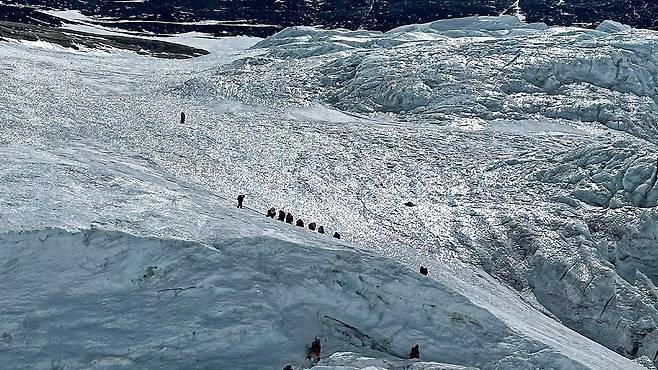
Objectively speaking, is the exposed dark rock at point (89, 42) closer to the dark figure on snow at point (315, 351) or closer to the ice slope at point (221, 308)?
the ice slope at point (221, 308)

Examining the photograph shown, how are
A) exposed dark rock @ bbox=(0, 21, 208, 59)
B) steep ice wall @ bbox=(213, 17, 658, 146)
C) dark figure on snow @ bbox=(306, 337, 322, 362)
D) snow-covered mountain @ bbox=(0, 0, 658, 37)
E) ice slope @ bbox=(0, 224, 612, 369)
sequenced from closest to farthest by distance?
ice slope @ bbox=(0, 224, 612, 369) < dark figure on snow @ bbox=(306, 337, 322, 362) < steep ice wall @ bbox=(213, 17, 658, 146) < exposed dark rock @ bbox=(0, 21, 208, 59) < snow-covered mountain @ bbox=(0, 0, 658, 37)

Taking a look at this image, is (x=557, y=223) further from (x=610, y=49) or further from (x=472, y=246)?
(x=610, y=49)

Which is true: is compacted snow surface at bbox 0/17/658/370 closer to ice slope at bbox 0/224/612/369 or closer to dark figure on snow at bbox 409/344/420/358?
ice slope at bbox 0/224/612/369

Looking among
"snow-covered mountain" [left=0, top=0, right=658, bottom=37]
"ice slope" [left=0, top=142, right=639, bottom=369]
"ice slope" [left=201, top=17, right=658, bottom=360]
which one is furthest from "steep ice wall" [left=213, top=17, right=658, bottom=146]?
"snow-covered mountain" [left=0, top=0, right=658, bottom=37]

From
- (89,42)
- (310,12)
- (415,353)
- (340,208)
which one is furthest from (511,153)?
(310,12)

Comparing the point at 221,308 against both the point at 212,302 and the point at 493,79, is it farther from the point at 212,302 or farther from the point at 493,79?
the point at 493,79

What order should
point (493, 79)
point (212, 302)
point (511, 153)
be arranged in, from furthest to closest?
point (493, 79) → point (511, 153) → point (212, 302)

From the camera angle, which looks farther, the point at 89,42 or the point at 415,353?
the point at 89,42

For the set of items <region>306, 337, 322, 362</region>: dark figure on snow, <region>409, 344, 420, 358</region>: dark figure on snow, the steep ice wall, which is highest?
the steep ice wall
